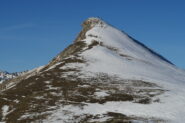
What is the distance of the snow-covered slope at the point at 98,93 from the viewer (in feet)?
188

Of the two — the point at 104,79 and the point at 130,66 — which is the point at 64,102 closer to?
the point at 104,79

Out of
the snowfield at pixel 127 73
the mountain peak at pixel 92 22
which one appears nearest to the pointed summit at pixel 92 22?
the mountain peak at pixel 92 22

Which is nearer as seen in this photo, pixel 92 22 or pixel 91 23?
pixel 91 23

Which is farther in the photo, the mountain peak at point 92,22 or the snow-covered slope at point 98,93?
the mountain peak at point 92,22

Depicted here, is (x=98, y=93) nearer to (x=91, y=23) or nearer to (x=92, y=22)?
(x=91, y=23)

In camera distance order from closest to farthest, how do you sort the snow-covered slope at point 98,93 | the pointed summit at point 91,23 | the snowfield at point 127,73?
the snow-covered slope at point 98,93, the snowfield at point 127,73, the pointed summit at point 91,23

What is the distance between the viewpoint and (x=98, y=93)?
71.1 m

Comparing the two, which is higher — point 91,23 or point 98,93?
point 91,23

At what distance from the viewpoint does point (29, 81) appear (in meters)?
84.2

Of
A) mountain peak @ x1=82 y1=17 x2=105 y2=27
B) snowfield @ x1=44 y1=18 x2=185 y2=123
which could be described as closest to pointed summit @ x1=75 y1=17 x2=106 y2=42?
mountain peak @ x1=82 y1=17 x2=105 y2=27

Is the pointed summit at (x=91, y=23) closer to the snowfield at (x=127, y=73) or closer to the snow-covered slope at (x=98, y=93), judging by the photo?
the snowfield at (x=127, y=73)

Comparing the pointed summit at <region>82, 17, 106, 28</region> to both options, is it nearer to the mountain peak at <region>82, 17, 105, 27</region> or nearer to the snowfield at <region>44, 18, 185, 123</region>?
the mountain peak at <region>82, 17, 105, 27</region>

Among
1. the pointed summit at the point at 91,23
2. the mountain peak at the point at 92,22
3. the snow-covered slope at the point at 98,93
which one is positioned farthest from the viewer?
the mountain peak at the point at 92,22

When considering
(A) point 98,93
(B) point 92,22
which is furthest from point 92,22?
(A) point 98,93
